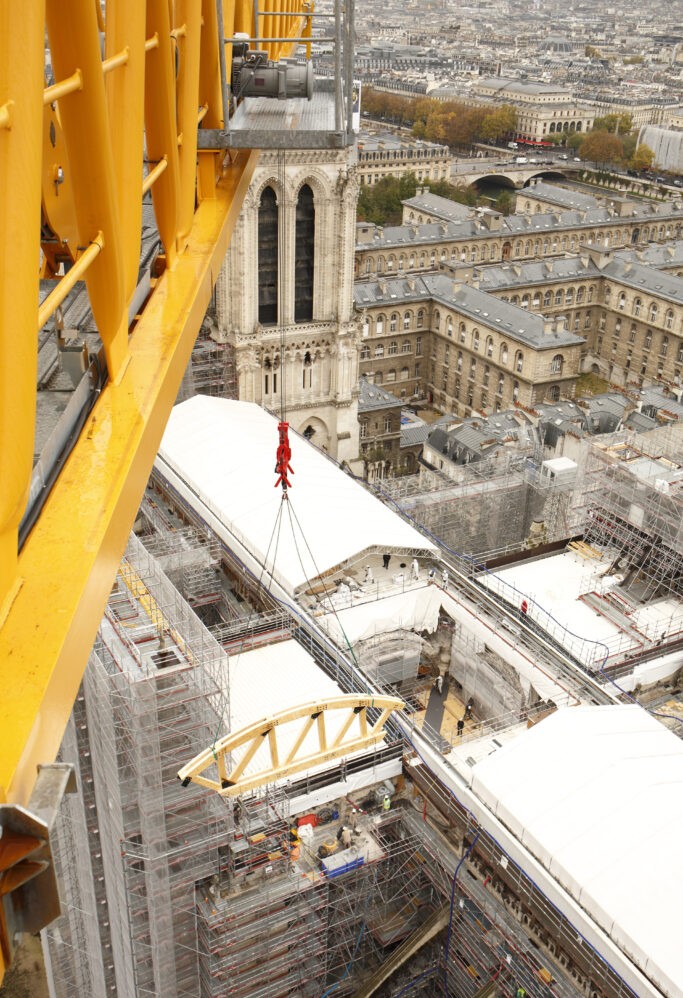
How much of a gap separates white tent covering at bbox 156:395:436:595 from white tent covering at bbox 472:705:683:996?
341 inches

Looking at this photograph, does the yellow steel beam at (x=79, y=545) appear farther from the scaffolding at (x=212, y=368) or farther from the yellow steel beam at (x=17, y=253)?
the scaffolding at (x=212, y=368)

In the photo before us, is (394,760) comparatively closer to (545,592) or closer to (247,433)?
(545,592)

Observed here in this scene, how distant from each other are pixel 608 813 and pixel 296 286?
83.8 feet

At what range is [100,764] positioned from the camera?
16.9m

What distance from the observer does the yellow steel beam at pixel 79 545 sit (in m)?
3.83

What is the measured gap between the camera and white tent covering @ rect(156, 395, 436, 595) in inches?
1088

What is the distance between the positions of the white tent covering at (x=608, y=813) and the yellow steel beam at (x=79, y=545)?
509 inches

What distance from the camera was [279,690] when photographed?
22594 mm

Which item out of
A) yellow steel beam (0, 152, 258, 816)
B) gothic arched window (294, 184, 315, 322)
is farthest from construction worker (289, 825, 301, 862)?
gothic arched window (294, 184, 315, 322)

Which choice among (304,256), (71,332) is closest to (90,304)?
(71,332)

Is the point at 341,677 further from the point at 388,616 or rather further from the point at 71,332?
the point at 71,332

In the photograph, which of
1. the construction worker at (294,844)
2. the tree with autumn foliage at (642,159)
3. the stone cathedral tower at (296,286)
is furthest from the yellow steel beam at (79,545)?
the tree with autumn foliage at (642,159)

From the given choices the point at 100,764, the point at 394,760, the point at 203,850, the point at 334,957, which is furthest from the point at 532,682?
the point at 100,764

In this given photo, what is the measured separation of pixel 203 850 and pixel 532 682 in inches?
386
